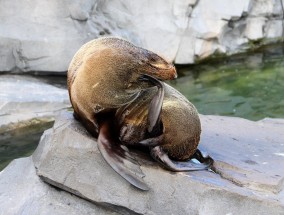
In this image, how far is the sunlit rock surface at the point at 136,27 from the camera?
7.54 meters

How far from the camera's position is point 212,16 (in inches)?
381

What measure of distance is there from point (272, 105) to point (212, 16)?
286 centimetres

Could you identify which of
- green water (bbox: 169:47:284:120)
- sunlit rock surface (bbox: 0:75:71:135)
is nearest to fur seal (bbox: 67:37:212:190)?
sunlit rock surface (bbox: 0:75:71:135)

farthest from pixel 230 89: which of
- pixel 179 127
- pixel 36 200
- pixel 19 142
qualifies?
pixel 36 200

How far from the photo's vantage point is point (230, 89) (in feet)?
26.6

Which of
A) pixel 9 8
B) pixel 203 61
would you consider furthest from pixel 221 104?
pixel 9 8

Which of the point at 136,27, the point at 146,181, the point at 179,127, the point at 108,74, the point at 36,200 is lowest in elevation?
the point at 136,27

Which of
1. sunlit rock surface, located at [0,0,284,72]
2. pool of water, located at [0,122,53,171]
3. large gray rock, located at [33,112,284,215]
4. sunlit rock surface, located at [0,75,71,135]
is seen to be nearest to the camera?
large gray rock, located at [33,112,284,215]

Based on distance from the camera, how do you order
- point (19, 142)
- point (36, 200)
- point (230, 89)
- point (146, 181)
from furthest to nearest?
point (230, 89) → point (19, 142) → point (36, 200) → point (146, 181)

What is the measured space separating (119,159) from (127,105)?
0.35 meters

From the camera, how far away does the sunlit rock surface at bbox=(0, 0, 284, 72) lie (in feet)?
24.7

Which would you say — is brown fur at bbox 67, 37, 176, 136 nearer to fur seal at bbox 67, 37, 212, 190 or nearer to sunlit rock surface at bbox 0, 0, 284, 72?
fur seal at bbox 67, 37, 212, 190

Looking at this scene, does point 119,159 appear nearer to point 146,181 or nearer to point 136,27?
point 146,181

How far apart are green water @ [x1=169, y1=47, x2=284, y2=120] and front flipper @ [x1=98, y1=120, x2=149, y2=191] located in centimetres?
370
